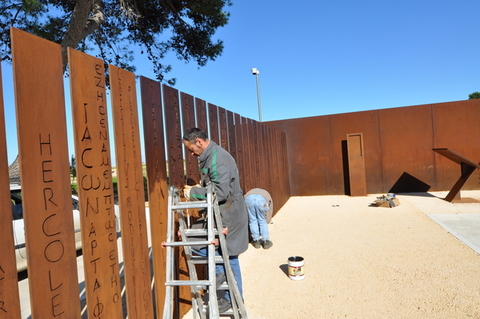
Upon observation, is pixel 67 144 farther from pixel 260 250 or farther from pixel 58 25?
pixel 58 25

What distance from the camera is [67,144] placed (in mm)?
1934

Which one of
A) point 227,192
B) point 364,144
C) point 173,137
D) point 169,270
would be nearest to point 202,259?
point 169,270

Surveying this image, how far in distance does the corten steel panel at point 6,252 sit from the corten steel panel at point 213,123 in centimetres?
280

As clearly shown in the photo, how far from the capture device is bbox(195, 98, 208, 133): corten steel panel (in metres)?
3.94

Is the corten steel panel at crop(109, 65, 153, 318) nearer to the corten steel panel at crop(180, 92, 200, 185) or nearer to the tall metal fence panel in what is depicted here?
the tall metal fence panel

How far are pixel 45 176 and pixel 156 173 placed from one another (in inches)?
46.0

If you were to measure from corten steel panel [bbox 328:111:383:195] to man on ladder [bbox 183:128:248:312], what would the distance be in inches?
341

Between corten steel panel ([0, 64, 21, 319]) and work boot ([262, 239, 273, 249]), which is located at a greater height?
corten steel panel ([0, 64, 21, 319])

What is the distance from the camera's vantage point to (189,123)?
143 inches

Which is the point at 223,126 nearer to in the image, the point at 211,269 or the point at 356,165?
the point at 211,269

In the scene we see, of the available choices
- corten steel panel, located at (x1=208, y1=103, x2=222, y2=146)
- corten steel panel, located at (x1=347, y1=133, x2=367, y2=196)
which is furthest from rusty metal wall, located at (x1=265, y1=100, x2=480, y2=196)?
corten steel panel, located at (x1=208, y1=103, x2=222, y2=146)

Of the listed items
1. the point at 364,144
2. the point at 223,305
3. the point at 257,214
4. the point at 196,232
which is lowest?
the point at 223,305

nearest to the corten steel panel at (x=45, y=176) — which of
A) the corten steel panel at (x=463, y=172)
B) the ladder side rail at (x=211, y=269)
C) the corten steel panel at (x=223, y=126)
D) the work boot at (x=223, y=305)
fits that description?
the ladder side rail at (x=211, y=269)

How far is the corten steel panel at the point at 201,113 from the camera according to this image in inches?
155
